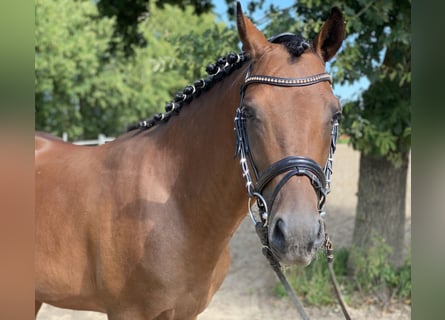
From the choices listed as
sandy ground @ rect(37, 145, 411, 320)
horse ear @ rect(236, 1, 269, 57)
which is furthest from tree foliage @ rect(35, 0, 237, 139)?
horse ear @ rect(236, 1, 269, 57)

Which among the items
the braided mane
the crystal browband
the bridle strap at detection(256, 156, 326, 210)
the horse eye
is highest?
the braided mane

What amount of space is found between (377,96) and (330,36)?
9.19 feet

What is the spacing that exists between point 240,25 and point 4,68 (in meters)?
1.20

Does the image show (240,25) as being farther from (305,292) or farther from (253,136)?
(305,292)

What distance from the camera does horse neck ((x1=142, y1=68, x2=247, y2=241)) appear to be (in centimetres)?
193

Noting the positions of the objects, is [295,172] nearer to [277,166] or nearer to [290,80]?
[277,166]

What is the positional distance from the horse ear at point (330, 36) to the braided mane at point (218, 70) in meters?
0.09

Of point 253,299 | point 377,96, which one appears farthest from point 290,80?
point 253,299

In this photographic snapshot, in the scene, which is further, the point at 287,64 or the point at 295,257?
the point at 287,64

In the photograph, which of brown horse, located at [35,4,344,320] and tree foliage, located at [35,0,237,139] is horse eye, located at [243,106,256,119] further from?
tree foliage, located at [35,0,237,139]

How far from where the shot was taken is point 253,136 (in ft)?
5.31

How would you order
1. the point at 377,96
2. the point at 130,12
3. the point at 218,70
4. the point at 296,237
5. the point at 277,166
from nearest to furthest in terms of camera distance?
the point at 296,237
the point at 277,166
the point at 218,70
the point at 377,96
the point at 130,12

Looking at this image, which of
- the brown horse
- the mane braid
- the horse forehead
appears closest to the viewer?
the brown horse

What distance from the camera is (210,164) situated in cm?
201
